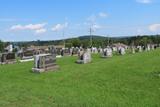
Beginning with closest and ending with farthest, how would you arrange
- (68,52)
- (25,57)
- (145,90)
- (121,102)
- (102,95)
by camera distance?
1. (121,102)
2. (102,95)
3. (145,90)
4. (25,57)
5. (68,52)

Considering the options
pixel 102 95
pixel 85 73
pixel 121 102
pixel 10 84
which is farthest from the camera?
pixel 85 73

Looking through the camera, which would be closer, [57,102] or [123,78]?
[57,102]

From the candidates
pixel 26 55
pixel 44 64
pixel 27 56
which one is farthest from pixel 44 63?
pixel 26 55

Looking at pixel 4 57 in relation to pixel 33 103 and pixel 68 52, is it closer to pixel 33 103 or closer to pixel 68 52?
pixel 68 52

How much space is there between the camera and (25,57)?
116 feet

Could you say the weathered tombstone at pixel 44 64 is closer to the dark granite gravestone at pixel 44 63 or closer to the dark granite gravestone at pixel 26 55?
the dark granite gravestone at pixel 44 63

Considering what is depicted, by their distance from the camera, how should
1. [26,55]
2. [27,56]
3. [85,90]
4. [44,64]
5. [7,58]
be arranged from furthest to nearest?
[26,55]
[27,56]
[7,58]
[44,64]
[85,90]

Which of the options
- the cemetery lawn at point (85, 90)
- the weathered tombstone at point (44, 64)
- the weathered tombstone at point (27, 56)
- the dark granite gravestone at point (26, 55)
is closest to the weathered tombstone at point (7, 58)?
the weathered tombstone at point (27, 56)

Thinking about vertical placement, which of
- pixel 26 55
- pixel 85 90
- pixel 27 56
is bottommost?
pixel 85 90

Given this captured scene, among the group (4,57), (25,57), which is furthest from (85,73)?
(25,57)

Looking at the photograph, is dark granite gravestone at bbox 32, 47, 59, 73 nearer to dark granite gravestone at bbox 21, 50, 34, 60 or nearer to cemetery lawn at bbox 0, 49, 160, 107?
cemetery lawn at bbox 0, 49, 160, 107

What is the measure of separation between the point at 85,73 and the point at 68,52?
2636cm

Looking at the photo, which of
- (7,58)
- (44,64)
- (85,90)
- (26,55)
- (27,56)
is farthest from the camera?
(26,55)

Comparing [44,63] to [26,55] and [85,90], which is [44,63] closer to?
[85,90]
